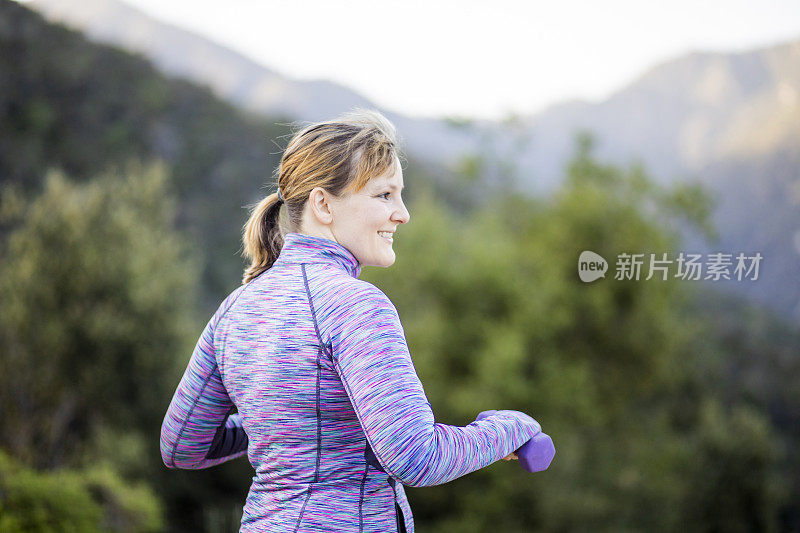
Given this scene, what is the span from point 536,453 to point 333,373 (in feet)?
1.05

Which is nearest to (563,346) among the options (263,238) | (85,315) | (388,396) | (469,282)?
(469,282)

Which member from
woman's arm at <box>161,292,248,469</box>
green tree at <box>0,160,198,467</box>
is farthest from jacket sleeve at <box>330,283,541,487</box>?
green tree at <box>0,160,198,467</box>

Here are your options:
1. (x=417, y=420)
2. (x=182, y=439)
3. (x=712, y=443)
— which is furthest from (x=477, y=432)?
(x=712, y=443)

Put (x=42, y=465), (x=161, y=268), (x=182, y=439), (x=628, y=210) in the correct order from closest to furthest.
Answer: (x=182, y=439) < (x=42, y=465) < (x=161, y=268) < (x=628, y=210)

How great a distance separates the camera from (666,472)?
12133 mm

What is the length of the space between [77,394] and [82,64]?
1021 centimetres

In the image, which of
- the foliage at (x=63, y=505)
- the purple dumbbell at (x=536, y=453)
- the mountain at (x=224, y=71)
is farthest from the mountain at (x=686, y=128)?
the purple dumbbell at (x=536, y=453)

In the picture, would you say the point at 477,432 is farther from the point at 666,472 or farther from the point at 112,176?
the point at 666,472

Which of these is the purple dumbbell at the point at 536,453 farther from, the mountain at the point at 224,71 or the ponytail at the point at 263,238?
the mountain at the point at 224,71

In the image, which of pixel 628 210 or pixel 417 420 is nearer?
pixel 417 420

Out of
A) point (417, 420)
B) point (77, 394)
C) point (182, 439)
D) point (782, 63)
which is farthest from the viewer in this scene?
point (782, 63)

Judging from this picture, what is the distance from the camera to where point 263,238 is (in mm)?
1111

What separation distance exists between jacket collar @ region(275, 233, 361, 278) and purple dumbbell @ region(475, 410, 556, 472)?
11.8 inches

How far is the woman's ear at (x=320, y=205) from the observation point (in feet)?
3.13
